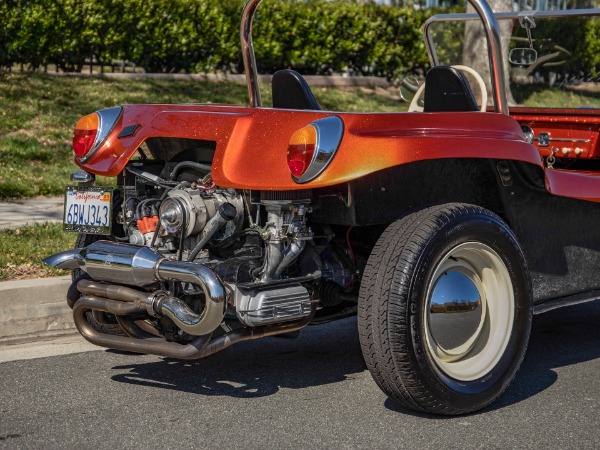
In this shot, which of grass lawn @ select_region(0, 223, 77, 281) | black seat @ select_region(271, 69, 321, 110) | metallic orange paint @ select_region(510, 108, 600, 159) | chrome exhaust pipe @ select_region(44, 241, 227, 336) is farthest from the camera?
grass lawn @ select_region(0, 223, 77, 281)

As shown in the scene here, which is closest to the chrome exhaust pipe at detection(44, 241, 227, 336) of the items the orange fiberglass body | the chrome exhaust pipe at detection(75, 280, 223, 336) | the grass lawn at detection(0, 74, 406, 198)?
the chrome exhaust pipe at detection(75, 280, 223, 336)

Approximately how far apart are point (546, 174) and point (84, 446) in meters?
2.38

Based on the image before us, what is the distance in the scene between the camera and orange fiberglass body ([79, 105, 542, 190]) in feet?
13.5

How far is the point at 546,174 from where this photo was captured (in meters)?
4.78

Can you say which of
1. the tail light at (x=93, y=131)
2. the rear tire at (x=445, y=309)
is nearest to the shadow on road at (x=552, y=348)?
the rear tire at (x=445, y=309)

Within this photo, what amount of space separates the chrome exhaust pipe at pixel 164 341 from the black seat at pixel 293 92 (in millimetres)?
1157

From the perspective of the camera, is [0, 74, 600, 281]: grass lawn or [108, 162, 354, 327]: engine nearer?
[108, 162, 354, 327]: engine

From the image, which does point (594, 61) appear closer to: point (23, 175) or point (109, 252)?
point (109, 252)

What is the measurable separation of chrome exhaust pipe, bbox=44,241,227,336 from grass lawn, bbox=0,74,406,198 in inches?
208

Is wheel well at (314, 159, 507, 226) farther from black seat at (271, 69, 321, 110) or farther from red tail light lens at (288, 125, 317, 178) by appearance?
black seat at (271, 69, 321, 110)

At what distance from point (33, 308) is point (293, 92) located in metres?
1.98

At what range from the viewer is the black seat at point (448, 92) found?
4914 millimetres

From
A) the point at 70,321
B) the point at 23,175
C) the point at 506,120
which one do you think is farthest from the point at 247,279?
the point at 23,175

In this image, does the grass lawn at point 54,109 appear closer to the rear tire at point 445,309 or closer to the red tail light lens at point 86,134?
the red tail light lens at point 86,134
